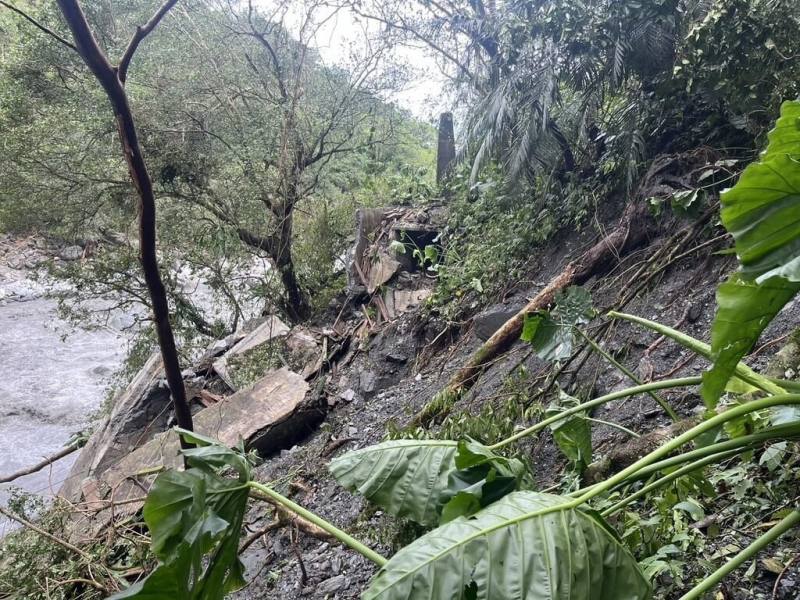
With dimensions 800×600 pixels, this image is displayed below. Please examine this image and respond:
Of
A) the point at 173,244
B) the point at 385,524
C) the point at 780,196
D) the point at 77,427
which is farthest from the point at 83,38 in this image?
the point at 77,427

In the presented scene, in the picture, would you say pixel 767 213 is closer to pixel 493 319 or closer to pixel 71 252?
pixel 493 319

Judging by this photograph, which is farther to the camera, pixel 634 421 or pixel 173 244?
pixel 173 244

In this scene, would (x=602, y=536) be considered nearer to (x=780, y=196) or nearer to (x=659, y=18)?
(x=780, y=196)

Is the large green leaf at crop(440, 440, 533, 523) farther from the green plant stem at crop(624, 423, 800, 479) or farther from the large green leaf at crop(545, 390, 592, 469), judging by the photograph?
the large green leaf at crop(545, 390, 592, 469)

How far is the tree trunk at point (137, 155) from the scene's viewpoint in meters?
2.57

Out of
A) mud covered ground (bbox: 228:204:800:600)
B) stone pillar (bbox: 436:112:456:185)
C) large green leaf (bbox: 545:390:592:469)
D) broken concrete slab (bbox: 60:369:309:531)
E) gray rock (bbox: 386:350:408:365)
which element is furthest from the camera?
stone pillar (bbox: 436:112:456:185)

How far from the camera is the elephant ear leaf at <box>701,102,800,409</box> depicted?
2.55 ft

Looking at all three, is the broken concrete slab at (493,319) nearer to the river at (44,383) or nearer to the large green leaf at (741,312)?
the large green leaf at (741,312)

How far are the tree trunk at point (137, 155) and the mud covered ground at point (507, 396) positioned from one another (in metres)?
0.94

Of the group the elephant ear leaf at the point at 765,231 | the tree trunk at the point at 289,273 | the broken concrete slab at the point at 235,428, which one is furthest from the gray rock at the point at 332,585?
the tree trunk at the point at 289,273

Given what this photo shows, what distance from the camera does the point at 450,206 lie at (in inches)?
247

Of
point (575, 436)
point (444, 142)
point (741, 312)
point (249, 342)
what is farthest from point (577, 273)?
point (444, 142)

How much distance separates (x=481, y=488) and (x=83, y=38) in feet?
8.77

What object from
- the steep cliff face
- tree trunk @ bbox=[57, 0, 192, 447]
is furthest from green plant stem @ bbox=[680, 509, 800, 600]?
tree trunk @ bbox=[57, 0, 192, 447]
